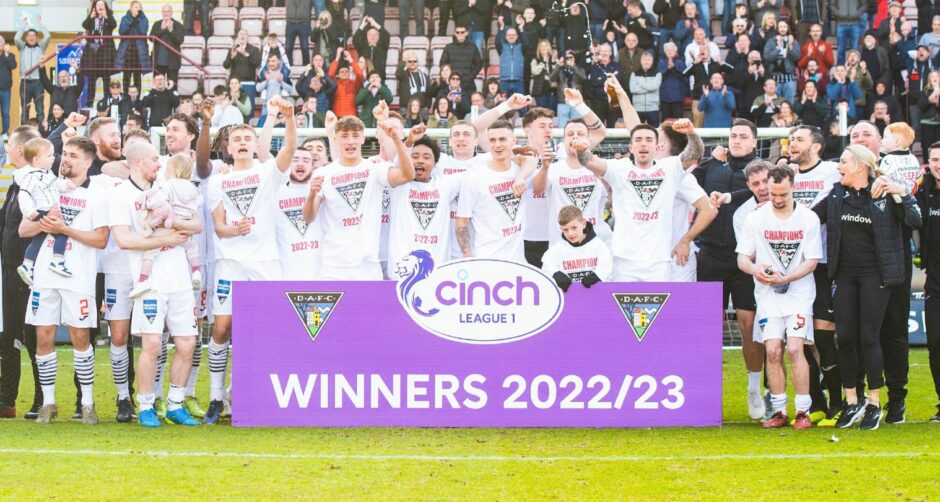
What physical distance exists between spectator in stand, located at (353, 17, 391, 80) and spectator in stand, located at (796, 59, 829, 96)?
21.7 ft

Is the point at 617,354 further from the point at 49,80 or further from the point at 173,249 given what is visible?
the point at 49,80

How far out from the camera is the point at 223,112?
1881 cm

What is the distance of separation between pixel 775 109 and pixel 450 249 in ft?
31.9

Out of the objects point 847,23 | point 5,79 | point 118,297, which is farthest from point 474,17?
point 118,297

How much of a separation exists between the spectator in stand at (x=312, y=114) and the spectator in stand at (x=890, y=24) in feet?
29.0

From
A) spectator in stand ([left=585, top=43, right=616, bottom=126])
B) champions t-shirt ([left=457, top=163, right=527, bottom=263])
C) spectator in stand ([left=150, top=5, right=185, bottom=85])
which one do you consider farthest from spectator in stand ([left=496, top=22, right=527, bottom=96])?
champions t-shirt ([left=457, top=163, right=527, bottom=263])

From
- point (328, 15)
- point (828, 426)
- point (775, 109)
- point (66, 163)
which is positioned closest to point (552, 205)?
Result: point (828, 426)

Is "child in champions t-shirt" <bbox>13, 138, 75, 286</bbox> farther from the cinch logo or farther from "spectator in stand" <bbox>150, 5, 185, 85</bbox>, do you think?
"spectator in stand" <bbox>150, 5, 185, 85</bbox>

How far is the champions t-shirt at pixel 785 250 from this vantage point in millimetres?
9094

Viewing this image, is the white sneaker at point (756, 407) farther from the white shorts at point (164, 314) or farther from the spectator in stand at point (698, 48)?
the spectator in stand at point (698, 48)

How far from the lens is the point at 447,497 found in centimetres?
675

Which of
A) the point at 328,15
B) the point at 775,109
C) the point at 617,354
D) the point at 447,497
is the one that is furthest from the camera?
the point at 328,15

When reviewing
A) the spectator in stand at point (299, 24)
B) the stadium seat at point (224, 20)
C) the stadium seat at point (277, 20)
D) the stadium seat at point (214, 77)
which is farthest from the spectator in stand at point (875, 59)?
the stadium seat at point (224, 20)

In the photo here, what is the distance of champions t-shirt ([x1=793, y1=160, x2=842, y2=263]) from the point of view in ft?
31.8
